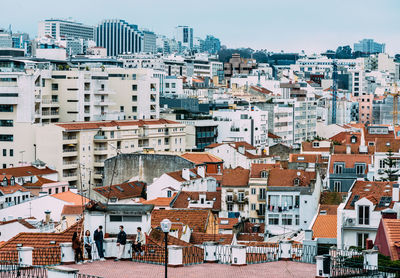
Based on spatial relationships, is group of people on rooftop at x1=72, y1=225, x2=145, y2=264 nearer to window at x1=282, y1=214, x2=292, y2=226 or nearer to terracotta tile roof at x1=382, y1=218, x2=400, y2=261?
terracotta tile roof at x1=382, y1=218, x2=400, y2=261

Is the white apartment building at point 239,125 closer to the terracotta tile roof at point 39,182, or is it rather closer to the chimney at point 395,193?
the terracotta tile roof at point 39,182

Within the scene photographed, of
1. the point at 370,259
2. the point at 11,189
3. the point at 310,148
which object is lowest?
the point at 11,189

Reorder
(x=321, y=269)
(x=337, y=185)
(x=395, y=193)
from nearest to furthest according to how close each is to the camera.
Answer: (x=321, y=269)
(x=395, y=193)
(x=337, y=185)

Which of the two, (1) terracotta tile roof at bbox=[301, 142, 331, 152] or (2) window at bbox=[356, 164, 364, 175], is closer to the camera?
(2) window at bbox=[356, 164, 364, 175]

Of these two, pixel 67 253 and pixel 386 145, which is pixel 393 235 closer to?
pixel 67 253

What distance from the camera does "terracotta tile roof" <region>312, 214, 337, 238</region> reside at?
3958 centimetres

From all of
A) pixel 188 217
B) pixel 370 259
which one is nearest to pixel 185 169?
pixel 188 217

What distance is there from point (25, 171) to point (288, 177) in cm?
2925

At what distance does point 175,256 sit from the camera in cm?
2241

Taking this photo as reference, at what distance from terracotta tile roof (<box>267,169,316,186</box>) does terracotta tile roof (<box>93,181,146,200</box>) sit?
12.5 metres

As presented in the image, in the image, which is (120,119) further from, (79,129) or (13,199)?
(13,199)

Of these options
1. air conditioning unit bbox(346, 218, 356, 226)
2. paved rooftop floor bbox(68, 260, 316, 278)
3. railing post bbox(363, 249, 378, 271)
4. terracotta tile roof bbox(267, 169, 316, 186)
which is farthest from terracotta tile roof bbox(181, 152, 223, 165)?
railing post bbox(363, 249, 378, 271)

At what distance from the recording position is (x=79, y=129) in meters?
89.5

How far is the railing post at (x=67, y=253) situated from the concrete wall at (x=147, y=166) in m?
54.3
